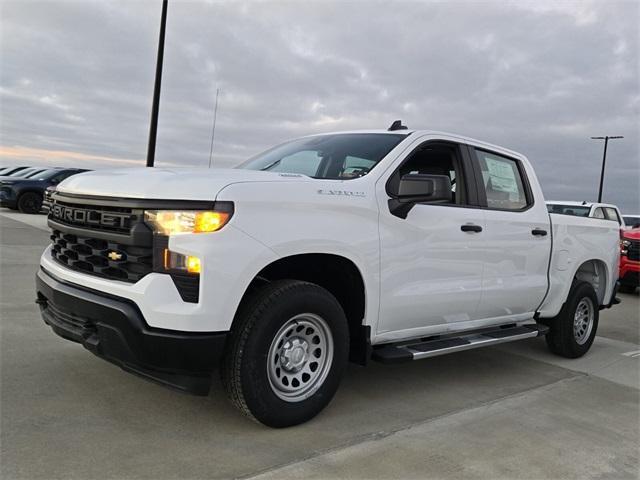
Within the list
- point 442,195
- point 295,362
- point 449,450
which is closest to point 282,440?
point 295,362

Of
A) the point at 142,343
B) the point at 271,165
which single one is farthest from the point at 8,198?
the point at 142,343

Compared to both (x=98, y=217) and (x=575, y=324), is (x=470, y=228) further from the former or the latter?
(x=98, y=217)

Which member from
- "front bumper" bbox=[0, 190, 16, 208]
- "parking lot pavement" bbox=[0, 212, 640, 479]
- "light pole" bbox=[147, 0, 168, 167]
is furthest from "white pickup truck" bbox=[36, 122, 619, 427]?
"front bumper" bbox=[0, 190, 16, 208]

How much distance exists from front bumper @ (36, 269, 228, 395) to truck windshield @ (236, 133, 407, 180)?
1.51 m

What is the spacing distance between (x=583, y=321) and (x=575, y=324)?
0.23 metres

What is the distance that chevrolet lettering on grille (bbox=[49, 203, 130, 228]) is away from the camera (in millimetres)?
3154

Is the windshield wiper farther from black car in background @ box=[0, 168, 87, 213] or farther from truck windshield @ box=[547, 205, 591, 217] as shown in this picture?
black car in background @ box=[0, 168, 87, 213]

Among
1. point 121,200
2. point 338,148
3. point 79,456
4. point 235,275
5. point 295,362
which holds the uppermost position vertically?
point 338,148

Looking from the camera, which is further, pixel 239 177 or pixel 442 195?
pixel 442 195

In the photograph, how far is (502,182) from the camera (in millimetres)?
5094

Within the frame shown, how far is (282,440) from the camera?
3266mm

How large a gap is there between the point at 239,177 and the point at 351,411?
172 centimetres

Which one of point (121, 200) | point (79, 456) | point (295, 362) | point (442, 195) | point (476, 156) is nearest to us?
point (79, 456)

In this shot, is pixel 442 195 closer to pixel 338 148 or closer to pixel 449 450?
pixel 338 148
